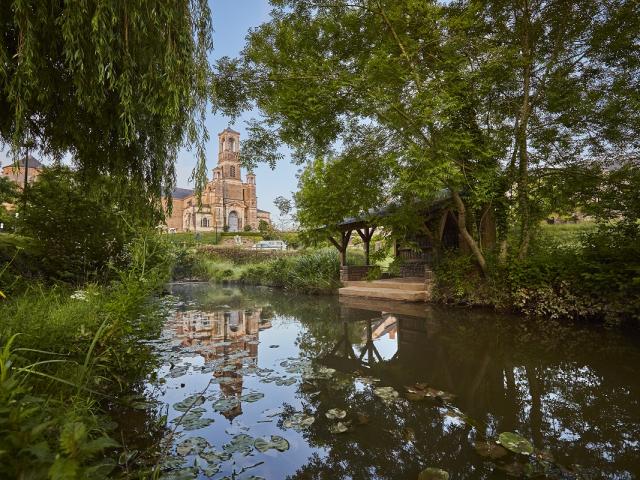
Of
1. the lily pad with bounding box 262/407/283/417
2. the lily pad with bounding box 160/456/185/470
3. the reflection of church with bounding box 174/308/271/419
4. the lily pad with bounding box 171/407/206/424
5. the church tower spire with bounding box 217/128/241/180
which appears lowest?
the reflection of church with bounding box 174/308/271/419

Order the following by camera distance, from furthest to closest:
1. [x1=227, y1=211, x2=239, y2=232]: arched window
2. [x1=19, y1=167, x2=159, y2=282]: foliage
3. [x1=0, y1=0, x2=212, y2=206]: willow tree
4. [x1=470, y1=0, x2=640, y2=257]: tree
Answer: [x1=227, y1=211, x2=239, y2=232]: arched window, [x1=470, y1=0, x2=640, y2=257]: tree, [x1=19, y1=167, x2=159, y2=282]: foliage, [x1=0, y1=0, x2=212, y2=206]: willow tree

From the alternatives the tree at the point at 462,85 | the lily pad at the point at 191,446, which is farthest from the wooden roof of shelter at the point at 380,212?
the lily pad at the point at 191,446

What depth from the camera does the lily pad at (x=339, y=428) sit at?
263 centimetres

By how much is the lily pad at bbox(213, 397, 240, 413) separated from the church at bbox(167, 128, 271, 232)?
48.6 meters

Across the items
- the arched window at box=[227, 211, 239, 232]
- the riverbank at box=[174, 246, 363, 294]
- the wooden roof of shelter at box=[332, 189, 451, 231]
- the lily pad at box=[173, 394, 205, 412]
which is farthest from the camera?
the arched window at box=[227, 211, 239, 232]

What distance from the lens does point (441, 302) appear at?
959 centimetres

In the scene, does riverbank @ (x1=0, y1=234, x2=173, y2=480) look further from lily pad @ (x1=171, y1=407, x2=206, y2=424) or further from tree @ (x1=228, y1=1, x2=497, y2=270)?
tree @ (x1=228, y1=1, x2=497, y2=270)

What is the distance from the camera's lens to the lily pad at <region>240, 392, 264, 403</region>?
323 cm

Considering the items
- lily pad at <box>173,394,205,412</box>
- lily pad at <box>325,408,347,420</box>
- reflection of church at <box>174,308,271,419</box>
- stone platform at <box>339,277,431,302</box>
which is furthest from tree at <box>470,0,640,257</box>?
lily pad at <box>173,394,205,412</box>

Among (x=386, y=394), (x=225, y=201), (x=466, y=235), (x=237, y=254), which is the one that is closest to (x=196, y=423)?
(x=386, y=394)

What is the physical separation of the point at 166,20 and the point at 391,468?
3.98 metres

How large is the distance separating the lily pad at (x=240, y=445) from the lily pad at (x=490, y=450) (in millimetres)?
1573

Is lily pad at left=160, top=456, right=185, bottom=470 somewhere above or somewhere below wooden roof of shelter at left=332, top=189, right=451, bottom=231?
below

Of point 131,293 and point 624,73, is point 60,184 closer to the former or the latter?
point 131,293
